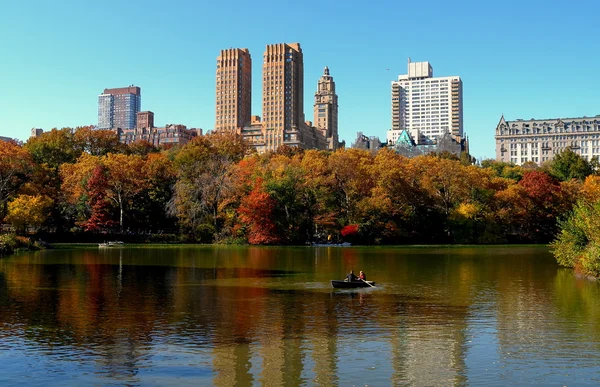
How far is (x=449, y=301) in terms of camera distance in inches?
1077

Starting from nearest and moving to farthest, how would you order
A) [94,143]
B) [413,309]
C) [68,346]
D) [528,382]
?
[528,382]
[68,346]
[413,309]
[94,143]

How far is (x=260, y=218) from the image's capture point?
7438 cm

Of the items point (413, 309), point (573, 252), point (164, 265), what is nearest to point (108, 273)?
point (164, 265)

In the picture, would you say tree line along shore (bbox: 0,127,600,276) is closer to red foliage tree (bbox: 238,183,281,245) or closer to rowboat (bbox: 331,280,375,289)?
red foliage tree (bbox: 238,183,281,245)

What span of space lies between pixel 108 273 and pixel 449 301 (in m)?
21.0

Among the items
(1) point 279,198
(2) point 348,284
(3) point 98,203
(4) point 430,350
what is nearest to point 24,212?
(3) point 98,203

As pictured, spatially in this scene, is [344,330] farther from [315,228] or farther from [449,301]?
[315,228]

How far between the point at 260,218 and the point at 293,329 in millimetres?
53807

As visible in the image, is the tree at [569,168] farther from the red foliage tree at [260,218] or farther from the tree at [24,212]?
the tree at [24,212]

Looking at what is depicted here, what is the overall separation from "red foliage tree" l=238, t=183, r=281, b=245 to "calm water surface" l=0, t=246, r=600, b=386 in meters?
35.2

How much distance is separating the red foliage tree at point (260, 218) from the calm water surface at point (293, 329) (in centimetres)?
3517

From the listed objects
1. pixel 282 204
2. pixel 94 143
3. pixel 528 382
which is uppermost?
pixel 94 143

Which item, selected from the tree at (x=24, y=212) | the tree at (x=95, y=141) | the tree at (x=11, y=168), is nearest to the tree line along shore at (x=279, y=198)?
the tree at (x=11, y=168)

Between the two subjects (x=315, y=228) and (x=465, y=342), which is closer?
(x=465, y=342)
